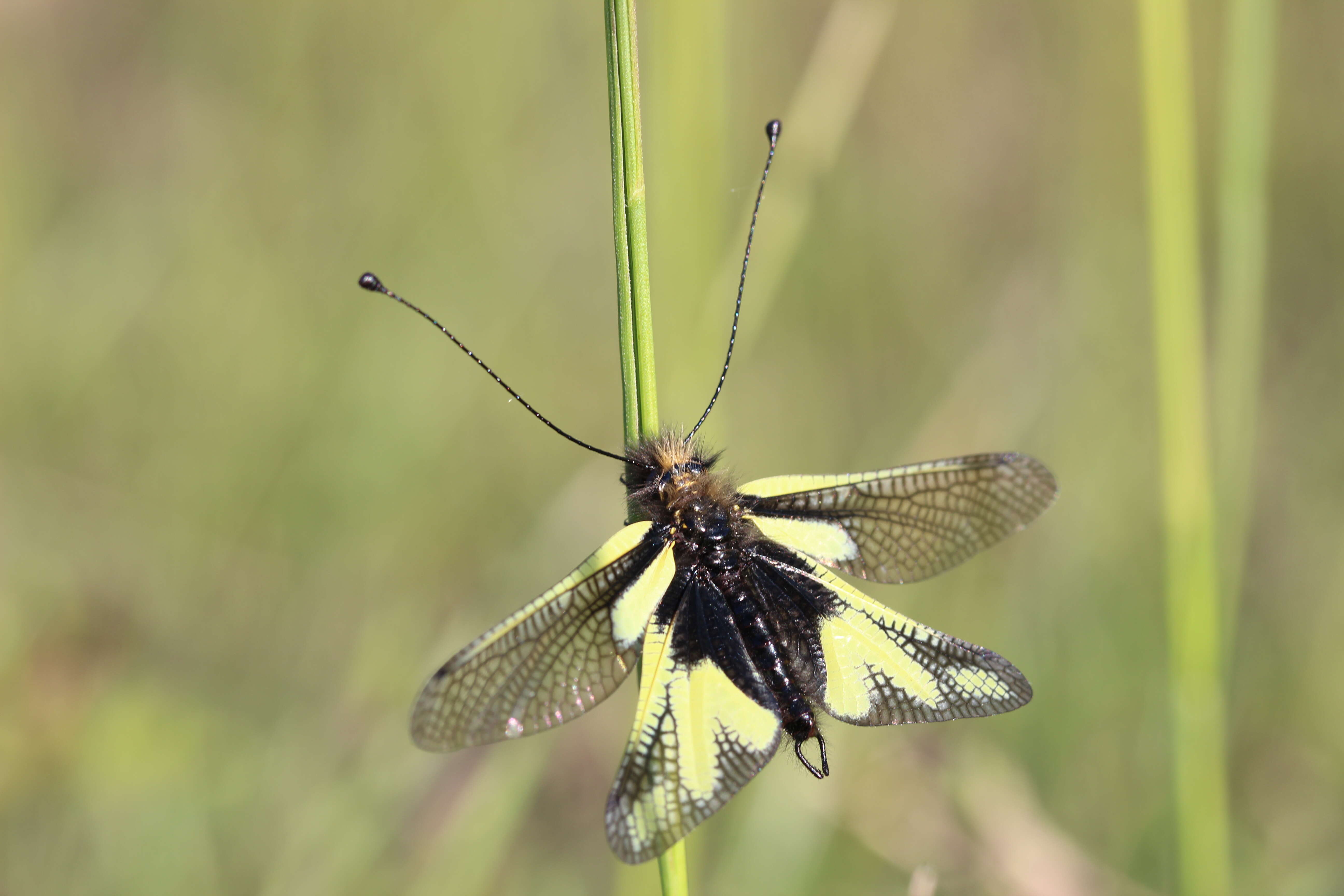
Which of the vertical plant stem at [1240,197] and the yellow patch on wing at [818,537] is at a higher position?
the vertical plant stem at [1240,197]

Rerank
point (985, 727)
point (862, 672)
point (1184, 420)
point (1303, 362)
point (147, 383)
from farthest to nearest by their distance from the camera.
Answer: point (1303, 362), point (147, 383), point (985, 727), point (1184, 420), point (862, 672)

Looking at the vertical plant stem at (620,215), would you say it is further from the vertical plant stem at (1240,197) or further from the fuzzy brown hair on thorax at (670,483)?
the vertical plant stem at (1240,197)

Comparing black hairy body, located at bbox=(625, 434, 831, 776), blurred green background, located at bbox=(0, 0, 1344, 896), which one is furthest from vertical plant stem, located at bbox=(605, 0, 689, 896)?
blurred green background, located at bbox=(0, 0, 1344, 896)

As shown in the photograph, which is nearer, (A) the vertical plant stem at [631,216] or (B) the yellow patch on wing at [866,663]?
(A) the vertical plant stem at [631,216]

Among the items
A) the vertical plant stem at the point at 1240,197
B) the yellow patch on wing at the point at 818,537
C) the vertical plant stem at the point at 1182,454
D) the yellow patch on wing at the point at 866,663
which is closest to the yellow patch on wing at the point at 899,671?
the yellow patch on wing at the point at 866,663

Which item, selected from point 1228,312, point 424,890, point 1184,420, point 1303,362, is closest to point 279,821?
point 424,890

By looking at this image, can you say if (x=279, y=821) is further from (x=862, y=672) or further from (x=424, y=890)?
(x=862, y=672)

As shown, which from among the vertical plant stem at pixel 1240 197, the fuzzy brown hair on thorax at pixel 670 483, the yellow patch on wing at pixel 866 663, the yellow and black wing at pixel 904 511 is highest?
the vertical plant stem at pixel 1240 197

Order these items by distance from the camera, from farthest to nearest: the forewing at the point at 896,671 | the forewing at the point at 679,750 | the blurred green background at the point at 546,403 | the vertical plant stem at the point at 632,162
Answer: the blurred green background at the point at 546,403, the forewing at the point at 896,671, the forewing at the point at 679,750, the vertical plant stem at the point at 632,162
